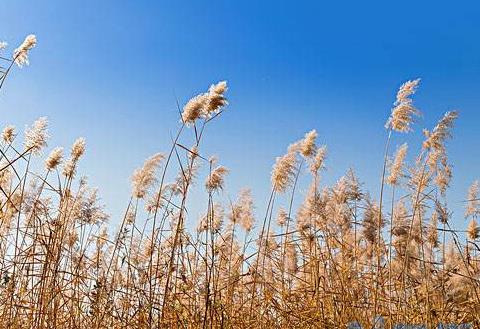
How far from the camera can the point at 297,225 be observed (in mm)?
5988

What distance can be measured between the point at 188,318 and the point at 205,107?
1456 mm

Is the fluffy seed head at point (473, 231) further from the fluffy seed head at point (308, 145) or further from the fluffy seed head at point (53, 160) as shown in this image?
the fluffy seed head at point (53, 160)

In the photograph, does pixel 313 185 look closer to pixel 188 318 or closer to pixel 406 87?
pixel 406 87

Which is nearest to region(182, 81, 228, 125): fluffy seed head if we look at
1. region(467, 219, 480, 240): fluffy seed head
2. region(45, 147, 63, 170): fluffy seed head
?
region(45, 147, 63, 170): fluffy seed head

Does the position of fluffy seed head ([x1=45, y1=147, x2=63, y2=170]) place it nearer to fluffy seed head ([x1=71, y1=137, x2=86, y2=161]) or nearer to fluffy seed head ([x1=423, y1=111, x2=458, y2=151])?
fluffy seed head ([x1=71, y1=137, x2=86, y2=161])

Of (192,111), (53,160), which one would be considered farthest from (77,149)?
(192,111)

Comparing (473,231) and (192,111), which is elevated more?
(473,231)

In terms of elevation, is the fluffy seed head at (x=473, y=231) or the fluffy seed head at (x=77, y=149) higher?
the fluffy seed head at (x=473, y=231)

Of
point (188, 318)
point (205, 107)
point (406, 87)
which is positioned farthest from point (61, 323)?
point (406, 87)

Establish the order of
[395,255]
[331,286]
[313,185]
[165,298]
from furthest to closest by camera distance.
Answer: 1. [313,185]
2. [395,255]
3. [331,286]
4. [165,298]

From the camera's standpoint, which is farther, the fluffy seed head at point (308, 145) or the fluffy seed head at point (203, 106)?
the fluffy seed head at point (308, 145)

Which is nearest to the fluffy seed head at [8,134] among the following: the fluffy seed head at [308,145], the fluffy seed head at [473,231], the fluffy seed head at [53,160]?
the fluffy seed head at [53,160]

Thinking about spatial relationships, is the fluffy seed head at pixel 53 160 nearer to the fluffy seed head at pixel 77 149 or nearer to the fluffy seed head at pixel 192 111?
the fluffy seed head at pixel 77 149

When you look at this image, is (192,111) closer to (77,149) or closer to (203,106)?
(203,106)
